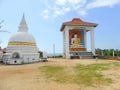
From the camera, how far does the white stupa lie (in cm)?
2784

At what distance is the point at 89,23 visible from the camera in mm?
39062

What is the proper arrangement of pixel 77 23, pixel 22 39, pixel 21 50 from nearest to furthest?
pixel 21 50, pixel 22 39, pixel 77 23

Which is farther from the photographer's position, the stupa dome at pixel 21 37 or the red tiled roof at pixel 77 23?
the red tiled roof at pixel 77 23

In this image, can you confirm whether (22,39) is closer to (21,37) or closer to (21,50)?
(21,37)

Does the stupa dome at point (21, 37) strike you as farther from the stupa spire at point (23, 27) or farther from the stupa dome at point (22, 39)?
the stupa spire at point (23, 27)

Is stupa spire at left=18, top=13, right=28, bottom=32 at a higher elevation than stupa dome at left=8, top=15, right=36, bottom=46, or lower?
higher

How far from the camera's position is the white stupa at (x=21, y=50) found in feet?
91.4

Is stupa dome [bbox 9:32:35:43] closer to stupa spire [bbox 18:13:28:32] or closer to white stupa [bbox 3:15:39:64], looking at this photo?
white stupa [bbox 3:15:39:64]

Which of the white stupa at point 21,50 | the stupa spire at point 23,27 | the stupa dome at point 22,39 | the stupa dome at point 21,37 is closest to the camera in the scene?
the white stupa at point 21,50

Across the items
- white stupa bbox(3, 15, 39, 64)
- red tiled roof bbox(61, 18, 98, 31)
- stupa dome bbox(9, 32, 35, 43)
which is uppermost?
red tiled roof bbox(61, 18, 98, 31)

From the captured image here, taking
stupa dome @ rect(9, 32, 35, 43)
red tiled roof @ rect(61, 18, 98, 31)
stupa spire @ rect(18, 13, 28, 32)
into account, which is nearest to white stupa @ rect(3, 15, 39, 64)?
stupa dome @ rect(9, 32, 35, 43)

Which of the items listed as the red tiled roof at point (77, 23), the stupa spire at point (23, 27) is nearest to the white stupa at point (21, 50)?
the stupa spire at point (23, 27)

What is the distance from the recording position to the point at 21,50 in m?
28.6

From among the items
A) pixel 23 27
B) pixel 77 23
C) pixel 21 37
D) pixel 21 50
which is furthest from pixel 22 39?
pixel 77 23
